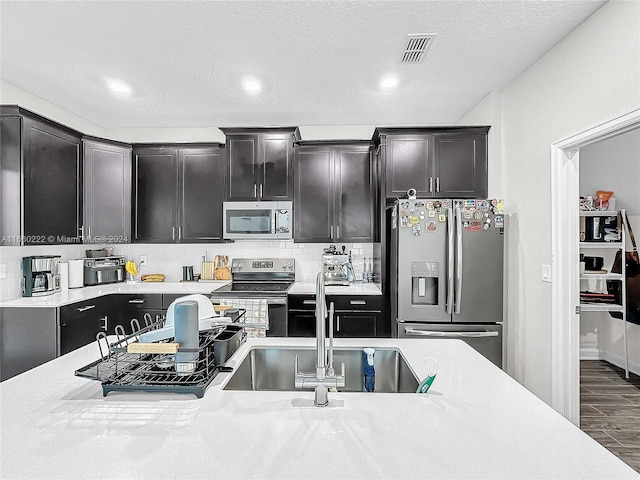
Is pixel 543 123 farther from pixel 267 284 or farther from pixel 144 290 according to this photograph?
pixel 144 290

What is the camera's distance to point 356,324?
10.8 feet

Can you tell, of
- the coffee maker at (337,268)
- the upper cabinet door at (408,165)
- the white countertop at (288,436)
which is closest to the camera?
the white countertop at (288,436)

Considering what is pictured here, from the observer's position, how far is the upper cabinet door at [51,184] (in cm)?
272

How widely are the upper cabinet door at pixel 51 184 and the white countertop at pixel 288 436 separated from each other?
82.3 inches

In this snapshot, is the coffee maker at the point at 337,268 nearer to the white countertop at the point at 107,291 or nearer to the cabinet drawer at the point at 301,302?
the cabinet drawer at the point at 301,302

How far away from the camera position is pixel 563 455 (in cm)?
82

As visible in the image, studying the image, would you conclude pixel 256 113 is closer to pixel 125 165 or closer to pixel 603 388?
pixel 125 165

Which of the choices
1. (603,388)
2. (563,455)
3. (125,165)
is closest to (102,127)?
(125,165)

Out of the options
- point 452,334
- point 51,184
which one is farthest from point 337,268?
point 51,184

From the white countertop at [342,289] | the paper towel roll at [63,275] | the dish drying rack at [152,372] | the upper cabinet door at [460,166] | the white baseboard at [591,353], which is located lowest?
the white baseboard at [591,353]

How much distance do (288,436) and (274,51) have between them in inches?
92.5

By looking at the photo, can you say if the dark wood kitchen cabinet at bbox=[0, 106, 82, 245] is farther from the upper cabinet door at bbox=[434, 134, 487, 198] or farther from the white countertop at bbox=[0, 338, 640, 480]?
the upper cabinet door at bbox=[434, 134, 487, 198]

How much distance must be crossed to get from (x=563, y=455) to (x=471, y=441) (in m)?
0.20

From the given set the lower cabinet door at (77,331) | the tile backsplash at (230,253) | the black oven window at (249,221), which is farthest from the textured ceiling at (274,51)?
the lower cabinet door at (77,331)
